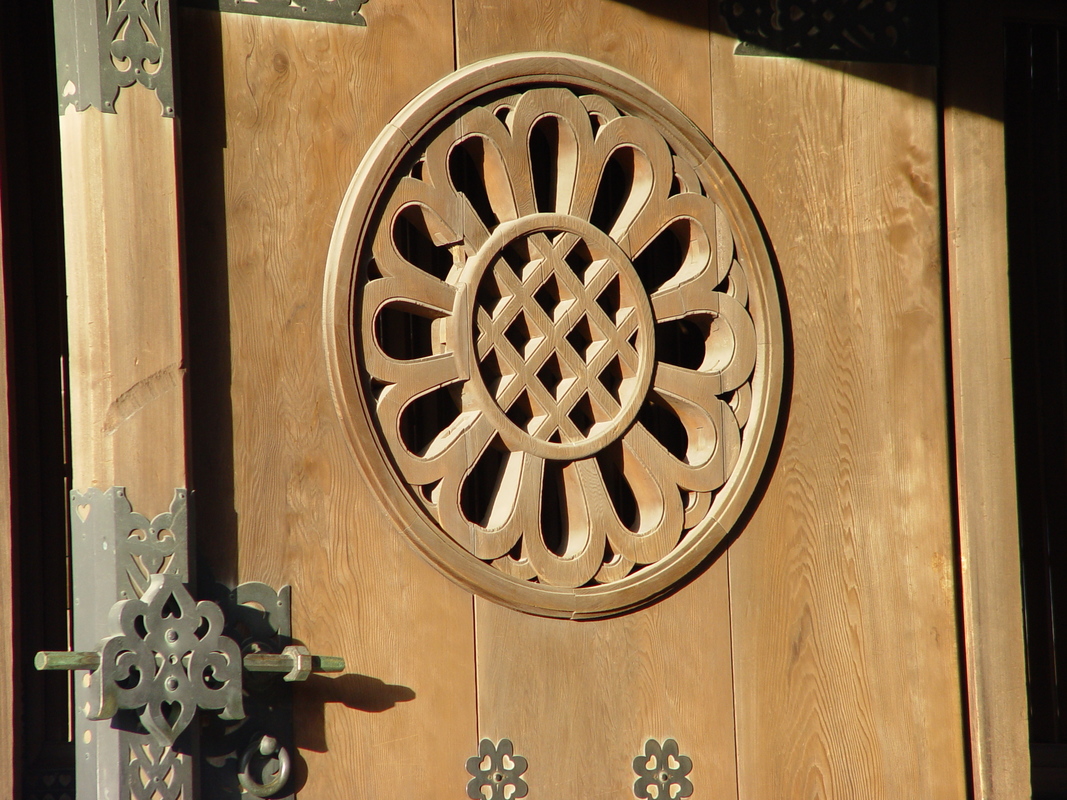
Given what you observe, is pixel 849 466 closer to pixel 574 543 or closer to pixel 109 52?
pixel 574 543

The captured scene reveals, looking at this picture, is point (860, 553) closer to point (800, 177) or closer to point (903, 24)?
point (800, 177)

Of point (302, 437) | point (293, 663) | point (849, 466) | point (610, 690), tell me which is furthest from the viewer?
point (849, 466)

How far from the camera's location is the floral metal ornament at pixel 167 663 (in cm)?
177

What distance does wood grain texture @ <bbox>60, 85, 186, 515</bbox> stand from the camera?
6.04ft

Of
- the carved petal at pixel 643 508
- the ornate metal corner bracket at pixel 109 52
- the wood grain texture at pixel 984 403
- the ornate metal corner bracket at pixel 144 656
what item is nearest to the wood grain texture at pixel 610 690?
the carved petal at pixel 643 508

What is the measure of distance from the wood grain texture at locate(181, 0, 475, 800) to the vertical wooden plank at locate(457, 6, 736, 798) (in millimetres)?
95

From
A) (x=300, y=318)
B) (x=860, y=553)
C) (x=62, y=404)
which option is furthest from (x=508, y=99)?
(x=62, y=404)

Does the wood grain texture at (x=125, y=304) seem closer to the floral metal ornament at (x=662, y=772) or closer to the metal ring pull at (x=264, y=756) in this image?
the metal ring pull at (x=264, y=756)

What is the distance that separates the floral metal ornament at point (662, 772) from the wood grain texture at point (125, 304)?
976 millimetres

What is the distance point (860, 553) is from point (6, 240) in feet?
5.96

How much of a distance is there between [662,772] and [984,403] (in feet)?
3.29

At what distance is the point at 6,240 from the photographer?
2340mm

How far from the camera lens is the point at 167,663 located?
1.81 metres

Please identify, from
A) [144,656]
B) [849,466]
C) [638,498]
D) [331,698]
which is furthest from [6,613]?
[849,466]
